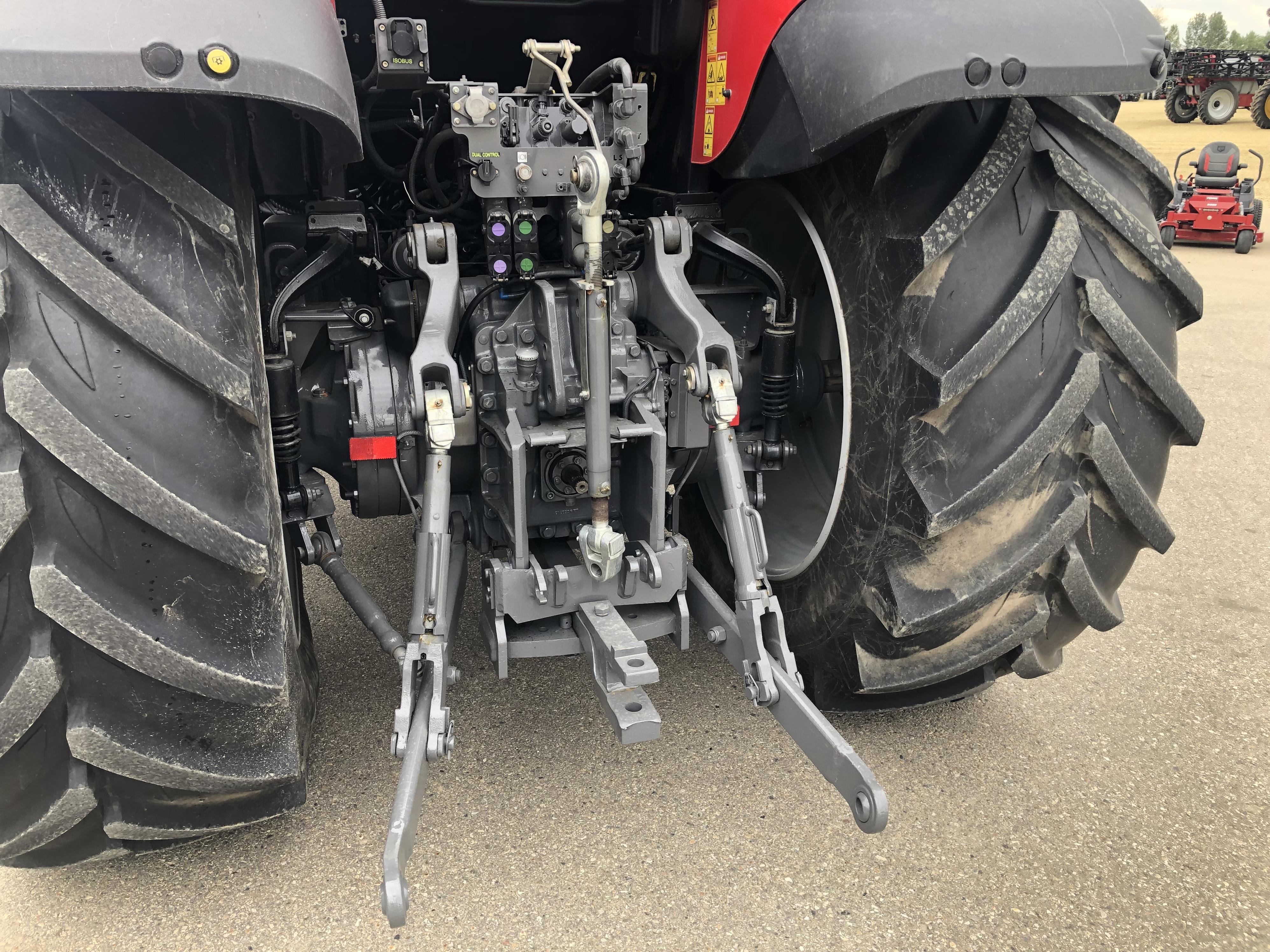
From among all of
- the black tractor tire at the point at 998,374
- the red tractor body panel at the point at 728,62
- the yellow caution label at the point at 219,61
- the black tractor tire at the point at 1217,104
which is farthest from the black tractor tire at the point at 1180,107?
the yellow caution label at the point at 219,61

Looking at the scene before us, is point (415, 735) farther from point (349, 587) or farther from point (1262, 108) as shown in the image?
point (1262, 108)

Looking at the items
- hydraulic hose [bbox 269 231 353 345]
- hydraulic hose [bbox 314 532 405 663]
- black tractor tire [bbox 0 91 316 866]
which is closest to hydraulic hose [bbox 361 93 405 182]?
hydraulic hose [bbox 269 231 353 345]

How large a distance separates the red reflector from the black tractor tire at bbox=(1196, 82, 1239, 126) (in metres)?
27.3

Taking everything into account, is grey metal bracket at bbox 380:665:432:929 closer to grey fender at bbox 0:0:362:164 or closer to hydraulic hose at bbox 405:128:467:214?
grey fender at bbox 0:0:362:164

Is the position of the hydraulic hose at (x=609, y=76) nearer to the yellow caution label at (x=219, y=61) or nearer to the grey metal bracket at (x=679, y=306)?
the grey metal bracket at (x=679, y=306)

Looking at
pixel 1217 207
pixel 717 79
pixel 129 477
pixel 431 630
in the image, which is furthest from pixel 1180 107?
pixel 129 477

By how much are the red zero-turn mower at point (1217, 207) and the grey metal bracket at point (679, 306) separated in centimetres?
1035

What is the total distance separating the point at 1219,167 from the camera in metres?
11.1

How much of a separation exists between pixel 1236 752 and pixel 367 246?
2.45 meters

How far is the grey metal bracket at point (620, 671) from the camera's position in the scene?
1695mm

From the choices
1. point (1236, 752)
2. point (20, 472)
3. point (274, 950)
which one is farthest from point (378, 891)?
point (1236, 752)

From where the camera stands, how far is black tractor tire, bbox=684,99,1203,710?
1.72m

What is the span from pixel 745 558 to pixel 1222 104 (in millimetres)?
27515

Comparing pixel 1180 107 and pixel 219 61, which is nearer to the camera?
pixel 219 61
